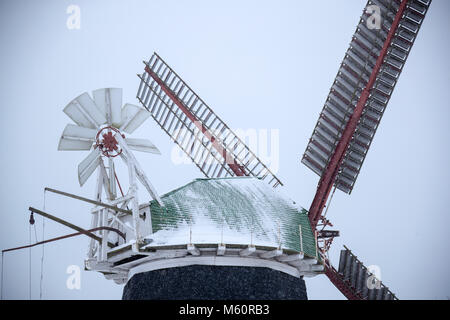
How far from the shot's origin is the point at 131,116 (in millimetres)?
16984

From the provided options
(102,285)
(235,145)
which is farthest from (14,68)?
(235,145)

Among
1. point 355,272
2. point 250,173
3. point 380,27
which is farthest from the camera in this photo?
point 250,173

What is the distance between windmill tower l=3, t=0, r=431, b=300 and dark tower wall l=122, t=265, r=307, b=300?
3cm

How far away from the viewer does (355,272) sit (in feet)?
72.1

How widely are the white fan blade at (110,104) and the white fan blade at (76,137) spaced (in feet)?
1.88

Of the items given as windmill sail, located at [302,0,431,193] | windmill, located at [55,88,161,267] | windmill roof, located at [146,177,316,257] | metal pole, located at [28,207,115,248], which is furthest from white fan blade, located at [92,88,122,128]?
windmill sail, located at [302,0,431,193]

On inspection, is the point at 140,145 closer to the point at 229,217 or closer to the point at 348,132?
the point at 229,217

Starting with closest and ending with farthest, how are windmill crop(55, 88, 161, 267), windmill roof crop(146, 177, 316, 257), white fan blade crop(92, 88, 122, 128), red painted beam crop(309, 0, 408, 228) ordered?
windmill roof crop(146, 177, 316, 257), windmill crop(55, 88, 161, 267), white fan blade crop(92, 88, 122, 128), red painted beam crop(309, 0, 408, 228)

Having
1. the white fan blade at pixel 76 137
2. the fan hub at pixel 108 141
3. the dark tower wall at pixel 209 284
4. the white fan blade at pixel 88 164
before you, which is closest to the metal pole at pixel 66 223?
the white fan blade at pixel 88 164

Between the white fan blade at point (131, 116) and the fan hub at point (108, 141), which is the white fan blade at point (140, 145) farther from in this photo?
the fan hub at point (108, 141)

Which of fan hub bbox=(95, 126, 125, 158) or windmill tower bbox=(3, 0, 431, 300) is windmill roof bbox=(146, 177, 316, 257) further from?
fan hub bbox=(95, 126, 125, 158)

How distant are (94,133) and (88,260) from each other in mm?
3340

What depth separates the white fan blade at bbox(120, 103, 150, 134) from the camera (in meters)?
16.9
